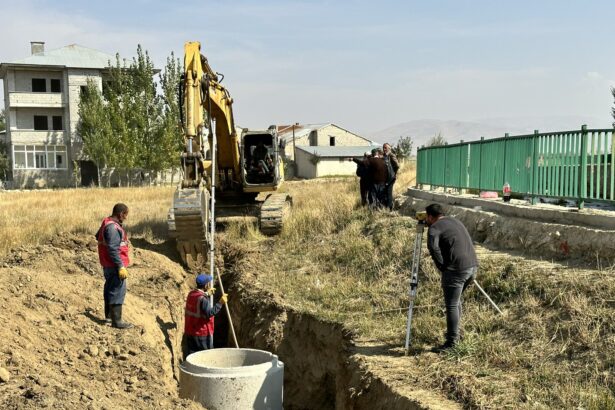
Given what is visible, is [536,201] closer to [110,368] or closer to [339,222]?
[339,222]

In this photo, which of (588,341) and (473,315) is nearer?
(588,341)

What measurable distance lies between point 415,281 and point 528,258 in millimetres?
2709

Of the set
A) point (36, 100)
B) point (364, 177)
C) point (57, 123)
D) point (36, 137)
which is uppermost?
point (36, 100)

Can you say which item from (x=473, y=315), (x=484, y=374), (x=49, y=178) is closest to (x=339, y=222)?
(x=473, y=315)

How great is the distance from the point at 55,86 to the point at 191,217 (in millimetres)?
42232

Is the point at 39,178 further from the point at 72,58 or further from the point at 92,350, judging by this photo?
the point at 92,350

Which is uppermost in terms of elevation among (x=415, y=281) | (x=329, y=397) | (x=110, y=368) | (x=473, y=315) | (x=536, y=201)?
(x=536, y=201)

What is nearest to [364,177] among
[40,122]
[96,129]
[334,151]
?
[96,129]

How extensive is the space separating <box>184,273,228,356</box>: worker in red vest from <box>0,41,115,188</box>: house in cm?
4129

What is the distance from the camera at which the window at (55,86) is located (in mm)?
49684

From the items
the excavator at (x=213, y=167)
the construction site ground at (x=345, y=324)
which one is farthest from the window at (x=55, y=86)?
the construction site ground at (x=345, y=324)

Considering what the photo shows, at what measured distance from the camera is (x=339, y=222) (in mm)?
15961

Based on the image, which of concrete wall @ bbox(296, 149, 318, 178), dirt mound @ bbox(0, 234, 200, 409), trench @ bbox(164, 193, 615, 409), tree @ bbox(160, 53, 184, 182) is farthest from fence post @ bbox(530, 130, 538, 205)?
concrete wall @ bbox(296, 149, 318, 178)

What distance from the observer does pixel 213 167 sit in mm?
12617
